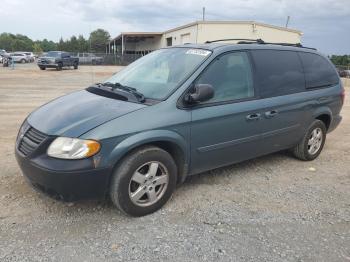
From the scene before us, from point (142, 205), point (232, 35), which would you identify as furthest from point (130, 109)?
point (232, 35)

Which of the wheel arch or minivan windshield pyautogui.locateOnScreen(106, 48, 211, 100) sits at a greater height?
minivan windshield pyautogui.locateOnScreen(106, 48, 211, 100)

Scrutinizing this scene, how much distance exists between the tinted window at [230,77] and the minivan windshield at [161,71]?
172 millimetres

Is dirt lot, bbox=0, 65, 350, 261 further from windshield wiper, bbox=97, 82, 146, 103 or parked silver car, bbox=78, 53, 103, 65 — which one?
parked silver car, bbox=78, 53, 103, 65

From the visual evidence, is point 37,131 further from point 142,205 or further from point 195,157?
point 195,157

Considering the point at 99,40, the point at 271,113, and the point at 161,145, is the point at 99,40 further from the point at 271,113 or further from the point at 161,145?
the point at 161,145

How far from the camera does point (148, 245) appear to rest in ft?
10.9

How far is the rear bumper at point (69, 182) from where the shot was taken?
10.9ft

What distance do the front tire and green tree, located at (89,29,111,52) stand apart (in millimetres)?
97686

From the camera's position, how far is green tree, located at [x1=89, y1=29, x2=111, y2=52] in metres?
98.6

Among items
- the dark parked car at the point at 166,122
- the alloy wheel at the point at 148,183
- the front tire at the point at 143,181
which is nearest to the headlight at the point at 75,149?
the dark parked car at the point at 166,122

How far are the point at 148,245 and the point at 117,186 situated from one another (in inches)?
24.5

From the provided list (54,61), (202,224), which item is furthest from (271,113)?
(54,61)

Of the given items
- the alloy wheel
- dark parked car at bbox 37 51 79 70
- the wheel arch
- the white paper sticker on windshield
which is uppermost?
the white paper sticker on windshield

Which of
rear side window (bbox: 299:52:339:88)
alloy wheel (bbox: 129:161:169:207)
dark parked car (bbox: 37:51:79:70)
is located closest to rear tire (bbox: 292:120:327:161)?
rear side window (bbox: 299:52:339:88)
